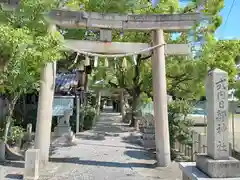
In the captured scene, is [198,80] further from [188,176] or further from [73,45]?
[188,176]

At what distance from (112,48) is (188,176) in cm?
550

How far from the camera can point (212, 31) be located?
A: 53.9 feet

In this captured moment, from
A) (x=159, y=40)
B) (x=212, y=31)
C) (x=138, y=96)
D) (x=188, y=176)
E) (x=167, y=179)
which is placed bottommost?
(x=167, y=179)

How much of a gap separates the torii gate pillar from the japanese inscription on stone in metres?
4.07

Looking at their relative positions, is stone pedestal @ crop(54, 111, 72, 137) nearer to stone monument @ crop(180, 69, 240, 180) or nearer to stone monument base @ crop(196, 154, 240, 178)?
stone monument @ crop(180, 69, 240, 180)

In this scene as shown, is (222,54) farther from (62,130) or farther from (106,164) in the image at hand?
(62,130)

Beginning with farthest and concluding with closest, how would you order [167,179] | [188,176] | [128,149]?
1. [128,149]
2. [167,179]
3. [188,176]

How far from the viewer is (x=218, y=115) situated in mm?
5504

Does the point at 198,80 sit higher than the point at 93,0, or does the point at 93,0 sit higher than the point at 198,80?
the point at 93,0

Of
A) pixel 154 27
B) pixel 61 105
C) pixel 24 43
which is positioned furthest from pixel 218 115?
pixel 61 105

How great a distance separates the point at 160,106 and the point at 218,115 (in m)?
4.27

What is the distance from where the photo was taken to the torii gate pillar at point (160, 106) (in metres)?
9.59

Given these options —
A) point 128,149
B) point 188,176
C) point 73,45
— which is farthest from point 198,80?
point 188,176

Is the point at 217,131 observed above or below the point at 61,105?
below
